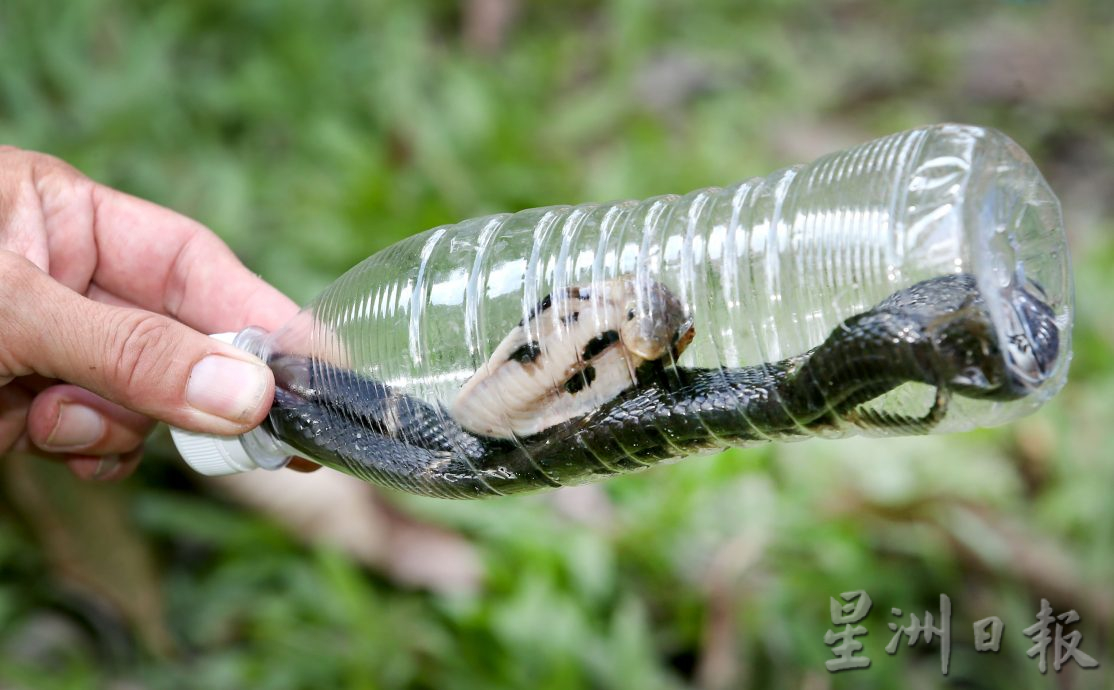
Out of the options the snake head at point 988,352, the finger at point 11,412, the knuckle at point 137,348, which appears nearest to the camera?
the snake head at point 988,352

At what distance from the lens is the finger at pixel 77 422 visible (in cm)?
186

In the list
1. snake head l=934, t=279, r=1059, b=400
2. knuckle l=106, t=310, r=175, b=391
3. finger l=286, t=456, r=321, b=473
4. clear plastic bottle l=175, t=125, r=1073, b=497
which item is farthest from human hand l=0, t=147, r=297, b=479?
snake head l=934, t=279, r=1059, b=400

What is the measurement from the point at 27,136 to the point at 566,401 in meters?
3.12

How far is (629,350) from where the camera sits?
138 cm

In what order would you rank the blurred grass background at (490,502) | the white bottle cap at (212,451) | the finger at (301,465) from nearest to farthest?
1. the white bottle cap at (212,451)
2. the finger at (301,465)
3. the blurred grass background at (490,502)

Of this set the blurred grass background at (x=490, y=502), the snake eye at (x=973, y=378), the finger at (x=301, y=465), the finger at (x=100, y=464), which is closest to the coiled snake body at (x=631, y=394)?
the snake eye at (x=973, y=378)

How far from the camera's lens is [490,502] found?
3.12 meters

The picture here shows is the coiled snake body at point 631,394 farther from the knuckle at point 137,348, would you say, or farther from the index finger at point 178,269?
the index finger at point 178,269

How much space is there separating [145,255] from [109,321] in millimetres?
539

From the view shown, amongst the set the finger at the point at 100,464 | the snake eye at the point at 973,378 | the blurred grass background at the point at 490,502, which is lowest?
the blurred grass background at the point at 490,502

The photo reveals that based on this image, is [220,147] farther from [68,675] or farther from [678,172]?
[68,675]

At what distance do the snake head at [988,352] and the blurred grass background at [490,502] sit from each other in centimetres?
170

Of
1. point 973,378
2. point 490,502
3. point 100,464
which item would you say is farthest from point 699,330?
point 490,502

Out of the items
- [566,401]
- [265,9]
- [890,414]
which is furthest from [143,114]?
[890,414]
